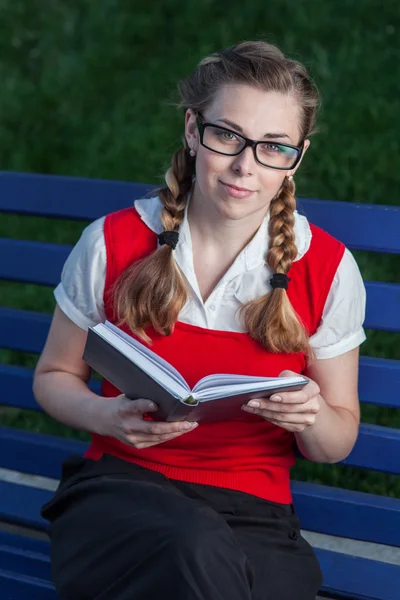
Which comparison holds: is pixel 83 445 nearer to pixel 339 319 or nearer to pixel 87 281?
pixel 87 281

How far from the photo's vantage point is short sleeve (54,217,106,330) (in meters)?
2.66

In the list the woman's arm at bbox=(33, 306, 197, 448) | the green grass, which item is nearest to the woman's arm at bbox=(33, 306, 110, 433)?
the woman's arm at bbox=(33, 306, 197, 448)

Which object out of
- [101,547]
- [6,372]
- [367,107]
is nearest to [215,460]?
[101,547]

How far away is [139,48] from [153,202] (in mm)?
3157

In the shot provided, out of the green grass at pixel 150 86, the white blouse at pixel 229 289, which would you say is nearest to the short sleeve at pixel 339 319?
the white blouse at pixel 229 289

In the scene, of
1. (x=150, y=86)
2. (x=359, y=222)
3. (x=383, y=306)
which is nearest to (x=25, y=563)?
(x=383, y=306)

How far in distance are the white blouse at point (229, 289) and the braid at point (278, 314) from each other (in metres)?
0.03

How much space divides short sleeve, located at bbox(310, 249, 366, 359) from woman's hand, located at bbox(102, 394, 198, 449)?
47 centimetres

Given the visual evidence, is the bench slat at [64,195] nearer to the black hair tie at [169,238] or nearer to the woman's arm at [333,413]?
the black hair tie at [169,238]

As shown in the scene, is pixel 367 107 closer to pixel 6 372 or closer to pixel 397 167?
pixel 397 167

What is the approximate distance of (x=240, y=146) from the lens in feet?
8.12

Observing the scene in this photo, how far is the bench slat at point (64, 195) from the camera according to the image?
2986 millimetres

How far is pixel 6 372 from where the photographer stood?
3.20 m

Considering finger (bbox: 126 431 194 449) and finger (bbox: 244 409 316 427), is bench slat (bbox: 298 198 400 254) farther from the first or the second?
finger (bbox: 126 431 194 449)
